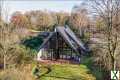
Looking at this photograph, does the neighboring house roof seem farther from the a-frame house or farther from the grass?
the grass

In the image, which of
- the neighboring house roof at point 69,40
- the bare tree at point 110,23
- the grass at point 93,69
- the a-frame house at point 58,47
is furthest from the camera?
the a-frame house at point 58,47

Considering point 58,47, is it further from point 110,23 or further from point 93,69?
point 110,23

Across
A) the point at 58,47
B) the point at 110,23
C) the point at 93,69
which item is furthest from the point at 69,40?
the point at 110,23

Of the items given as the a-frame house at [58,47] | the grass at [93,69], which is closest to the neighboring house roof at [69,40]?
the a-frame house at [58,47]

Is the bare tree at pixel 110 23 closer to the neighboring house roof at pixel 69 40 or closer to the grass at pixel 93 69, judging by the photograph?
the grass at pixel 93 69

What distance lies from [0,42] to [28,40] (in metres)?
24.8

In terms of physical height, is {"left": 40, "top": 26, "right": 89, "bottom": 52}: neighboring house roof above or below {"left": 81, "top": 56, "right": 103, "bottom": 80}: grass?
above

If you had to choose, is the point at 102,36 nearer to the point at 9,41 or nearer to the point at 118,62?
the point at 118,62

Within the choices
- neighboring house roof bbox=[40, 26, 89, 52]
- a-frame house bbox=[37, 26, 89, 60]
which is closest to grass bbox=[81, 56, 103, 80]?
a-frame house bbox=[37, 26, 89, 60]

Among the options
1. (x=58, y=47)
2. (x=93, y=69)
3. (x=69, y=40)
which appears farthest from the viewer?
(x=58, y=47)

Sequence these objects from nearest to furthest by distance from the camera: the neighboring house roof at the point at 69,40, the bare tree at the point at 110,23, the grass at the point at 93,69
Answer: the bare tree at the point at 110,23, the grass at the point at 93,69, the neighboring house roof at the point at 69,40

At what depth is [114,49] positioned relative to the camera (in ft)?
86.3

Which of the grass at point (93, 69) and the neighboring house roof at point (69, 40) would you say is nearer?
the grass at point (93, 69)

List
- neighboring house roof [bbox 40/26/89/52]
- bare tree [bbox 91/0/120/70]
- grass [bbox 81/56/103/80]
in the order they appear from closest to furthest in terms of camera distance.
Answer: bare tree [bbox 91/0/120/70] < grass [bbox 81/56/103/80] < neighboring house roof [bbox 40/26/89/52]
